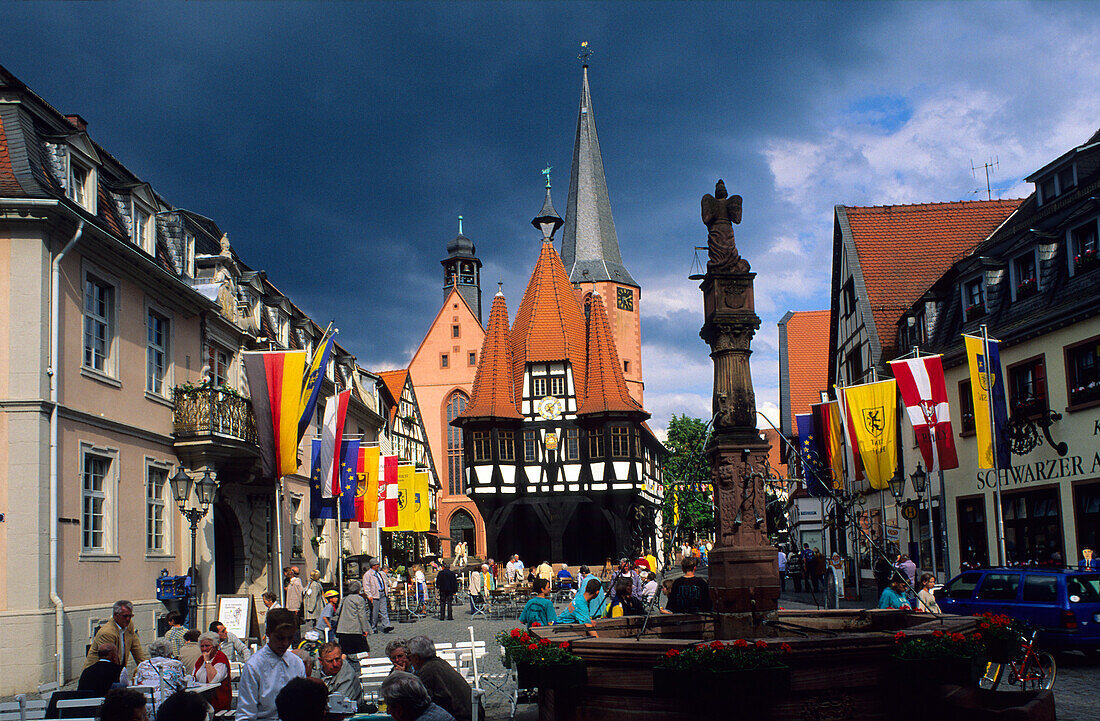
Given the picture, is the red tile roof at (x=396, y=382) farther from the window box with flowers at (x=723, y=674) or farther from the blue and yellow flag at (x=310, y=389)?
the window box with flowers at (x=723, y=674)

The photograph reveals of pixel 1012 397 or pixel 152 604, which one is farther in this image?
pixel 1012 397

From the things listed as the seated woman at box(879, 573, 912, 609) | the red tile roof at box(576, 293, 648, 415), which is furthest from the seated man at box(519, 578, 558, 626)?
the red tile roof at box(576, 293, 648, 415)

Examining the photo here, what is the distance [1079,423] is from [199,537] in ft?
60.2

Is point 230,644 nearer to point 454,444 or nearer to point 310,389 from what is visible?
point 310,389

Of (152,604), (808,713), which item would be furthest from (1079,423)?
(152,604)

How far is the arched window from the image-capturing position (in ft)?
241

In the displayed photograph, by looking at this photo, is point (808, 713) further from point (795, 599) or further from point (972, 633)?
point (795, 599)

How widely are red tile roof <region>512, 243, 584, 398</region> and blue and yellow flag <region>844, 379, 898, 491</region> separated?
24.0 metres

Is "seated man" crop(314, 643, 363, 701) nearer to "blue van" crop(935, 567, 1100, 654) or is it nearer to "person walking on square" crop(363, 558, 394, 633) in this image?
"blue van" crop(935, 567, 1100, 654)

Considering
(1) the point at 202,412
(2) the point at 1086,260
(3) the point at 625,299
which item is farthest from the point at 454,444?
(2) the point at 1086,260

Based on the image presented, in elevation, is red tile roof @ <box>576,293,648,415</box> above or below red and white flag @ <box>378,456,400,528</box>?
above

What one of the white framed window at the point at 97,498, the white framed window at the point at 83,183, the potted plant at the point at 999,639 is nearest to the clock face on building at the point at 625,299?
the white framed window at the point at 83,183

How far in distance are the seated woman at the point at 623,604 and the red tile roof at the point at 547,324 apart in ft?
100

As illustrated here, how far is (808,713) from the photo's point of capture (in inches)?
341
